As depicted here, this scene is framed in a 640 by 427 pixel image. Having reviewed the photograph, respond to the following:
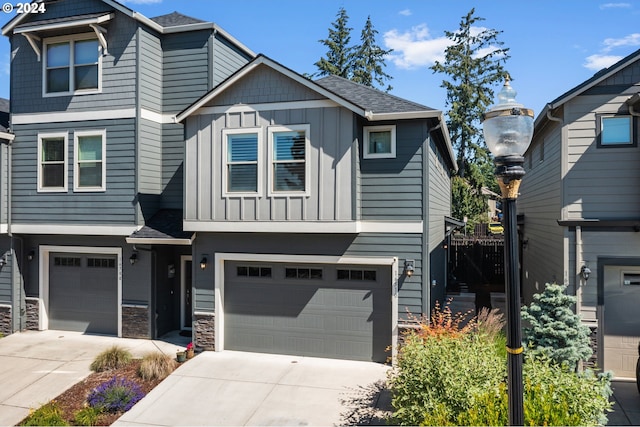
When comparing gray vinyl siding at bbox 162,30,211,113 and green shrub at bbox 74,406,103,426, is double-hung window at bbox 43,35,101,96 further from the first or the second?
green shrub at bbox 74,406,103,426

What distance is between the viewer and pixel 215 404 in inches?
283

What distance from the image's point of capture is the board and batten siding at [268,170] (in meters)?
8.70

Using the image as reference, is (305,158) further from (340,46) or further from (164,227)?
(340,46)

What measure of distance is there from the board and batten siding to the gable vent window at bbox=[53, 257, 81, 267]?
4.20 metres

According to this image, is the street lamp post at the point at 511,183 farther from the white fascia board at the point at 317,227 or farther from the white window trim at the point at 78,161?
the white window trim at the point at 78,161

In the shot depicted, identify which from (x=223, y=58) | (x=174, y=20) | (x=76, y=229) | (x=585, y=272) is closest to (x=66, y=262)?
(x=76, y=229)

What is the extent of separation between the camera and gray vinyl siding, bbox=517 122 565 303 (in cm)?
911

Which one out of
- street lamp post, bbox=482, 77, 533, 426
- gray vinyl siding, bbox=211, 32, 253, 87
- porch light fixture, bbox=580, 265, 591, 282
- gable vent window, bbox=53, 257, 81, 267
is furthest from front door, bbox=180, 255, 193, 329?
street lamp post, bbox=482, 77, 533, 426

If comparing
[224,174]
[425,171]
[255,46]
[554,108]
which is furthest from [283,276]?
[255,46]

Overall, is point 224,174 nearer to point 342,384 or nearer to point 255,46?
point 342,384

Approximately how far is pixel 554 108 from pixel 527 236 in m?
6.15

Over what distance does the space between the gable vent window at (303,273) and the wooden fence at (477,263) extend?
9243 millimetres

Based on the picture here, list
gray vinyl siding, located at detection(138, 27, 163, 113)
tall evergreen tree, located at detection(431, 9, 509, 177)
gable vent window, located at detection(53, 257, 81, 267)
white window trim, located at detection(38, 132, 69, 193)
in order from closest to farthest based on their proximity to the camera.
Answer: gray vinyl siding, located at detection(138, 27, 163, 113), white window trim, located at detection(38, 132, 69, 193), gable vent window, located at detection(53, 257, 81, 267), tall evergreen tree, located at detection(431, 9, 509, 177)

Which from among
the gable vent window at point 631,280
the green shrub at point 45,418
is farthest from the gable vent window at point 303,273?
the gable vent window at point 631,280
